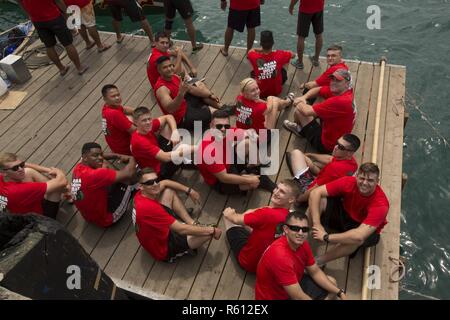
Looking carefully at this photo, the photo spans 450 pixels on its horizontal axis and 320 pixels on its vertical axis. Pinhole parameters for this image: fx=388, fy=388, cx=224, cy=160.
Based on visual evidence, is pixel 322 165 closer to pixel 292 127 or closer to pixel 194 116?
pixel 292 127

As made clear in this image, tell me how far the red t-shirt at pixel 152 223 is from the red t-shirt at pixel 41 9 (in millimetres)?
5282

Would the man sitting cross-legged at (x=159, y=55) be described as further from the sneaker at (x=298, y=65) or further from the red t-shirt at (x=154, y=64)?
the sneaker at (x=298, y=65)

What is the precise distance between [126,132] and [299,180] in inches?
114

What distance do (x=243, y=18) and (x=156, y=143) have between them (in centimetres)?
404

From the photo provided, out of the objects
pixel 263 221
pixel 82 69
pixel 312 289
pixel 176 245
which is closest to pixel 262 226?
pixel 263 221

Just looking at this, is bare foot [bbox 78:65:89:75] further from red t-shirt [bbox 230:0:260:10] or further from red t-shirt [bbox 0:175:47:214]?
red t-shirt [bbox 0:175:47:214]

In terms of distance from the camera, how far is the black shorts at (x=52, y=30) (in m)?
8.06

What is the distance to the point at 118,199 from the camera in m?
5.64

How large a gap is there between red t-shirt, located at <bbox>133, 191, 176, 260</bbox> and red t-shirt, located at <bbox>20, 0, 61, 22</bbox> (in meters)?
5.28

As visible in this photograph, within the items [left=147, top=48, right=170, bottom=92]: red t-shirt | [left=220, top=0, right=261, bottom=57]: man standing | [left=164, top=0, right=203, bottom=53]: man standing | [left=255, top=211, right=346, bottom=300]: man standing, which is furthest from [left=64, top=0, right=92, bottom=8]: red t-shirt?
[left=255, top=211, right=346, bottom=300]: man standing

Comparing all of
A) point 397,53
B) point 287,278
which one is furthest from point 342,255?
point 397,53

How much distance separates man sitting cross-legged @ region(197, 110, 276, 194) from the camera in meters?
5.57

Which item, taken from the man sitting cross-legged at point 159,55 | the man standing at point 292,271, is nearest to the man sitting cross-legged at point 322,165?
the man standing at point 292,271
